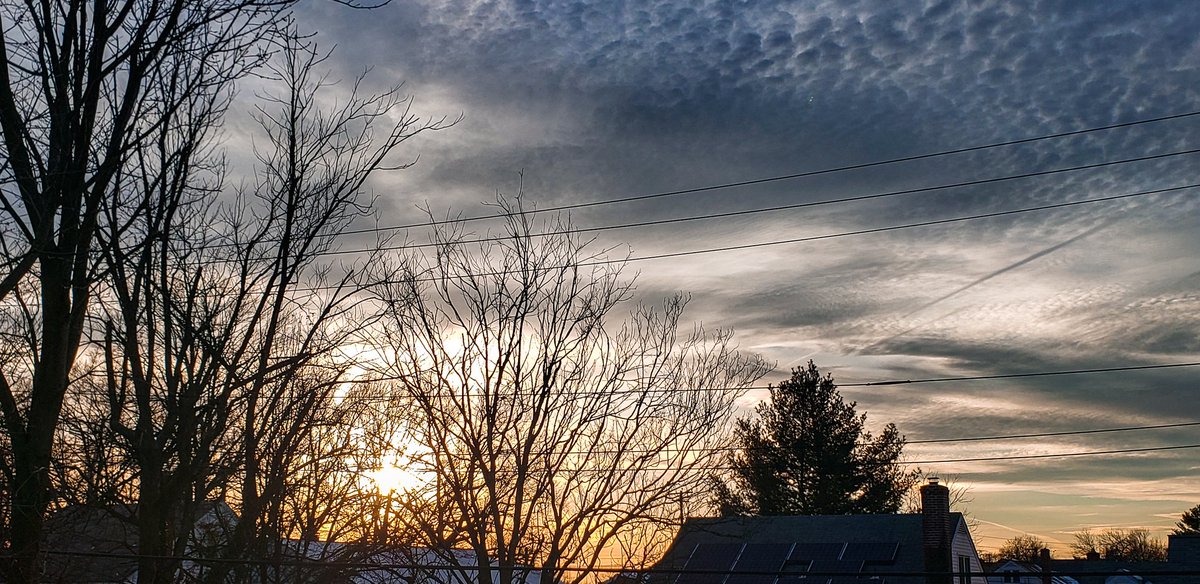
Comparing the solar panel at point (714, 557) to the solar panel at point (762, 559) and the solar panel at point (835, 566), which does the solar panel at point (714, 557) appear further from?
the solar panel at point (835, 566)

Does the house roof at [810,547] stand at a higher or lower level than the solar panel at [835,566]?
higher

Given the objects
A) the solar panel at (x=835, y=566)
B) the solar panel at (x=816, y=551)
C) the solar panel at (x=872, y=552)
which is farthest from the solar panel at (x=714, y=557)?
the solar panel at (x=872, y=552)

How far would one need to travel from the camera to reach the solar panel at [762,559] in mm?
28975

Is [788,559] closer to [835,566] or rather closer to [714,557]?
[835,566]

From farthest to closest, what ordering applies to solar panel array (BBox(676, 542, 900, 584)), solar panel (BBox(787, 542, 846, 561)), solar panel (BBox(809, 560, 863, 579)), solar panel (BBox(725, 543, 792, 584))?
solar panel (BBox(787, 542, 846, 561)), solar panel (BBox(725, 543, 792, 584)), solar panel array (BBox(676, 542, 900, 584)), solar panel (BBox(809, 560, 863, 579))

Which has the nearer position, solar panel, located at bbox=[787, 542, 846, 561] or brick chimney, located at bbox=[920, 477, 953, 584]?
brick chimney, located at bbox=[920, 477, 953, 584]

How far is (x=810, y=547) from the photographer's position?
2997cm

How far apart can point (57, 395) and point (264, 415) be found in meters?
2.92

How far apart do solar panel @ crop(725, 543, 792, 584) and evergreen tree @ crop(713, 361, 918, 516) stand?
1102 centimetres

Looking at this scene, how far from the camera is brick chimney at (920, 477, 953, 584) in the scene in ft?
90.9

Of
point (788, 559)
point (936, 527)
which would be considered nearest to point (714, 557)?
point (788, 559)

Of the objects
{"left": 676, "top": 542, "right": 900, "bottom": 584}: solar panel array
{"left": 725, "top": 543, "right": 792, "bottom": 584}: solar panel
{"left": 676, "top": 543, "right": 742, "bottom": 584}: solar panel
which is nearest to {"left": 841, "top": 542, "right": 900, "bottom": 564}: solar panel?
{"left": 676, "top": 542, "right": 900, "bottom": 584}: solar panel array

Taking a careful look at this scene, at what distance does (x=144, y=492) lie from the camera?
9086 mm

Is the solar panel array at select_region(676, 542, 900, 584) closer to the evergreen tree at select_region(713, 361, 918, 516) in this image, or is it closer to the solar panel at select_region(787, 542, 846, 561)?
the solar panel at select_region(787, 542, 846, 561)
